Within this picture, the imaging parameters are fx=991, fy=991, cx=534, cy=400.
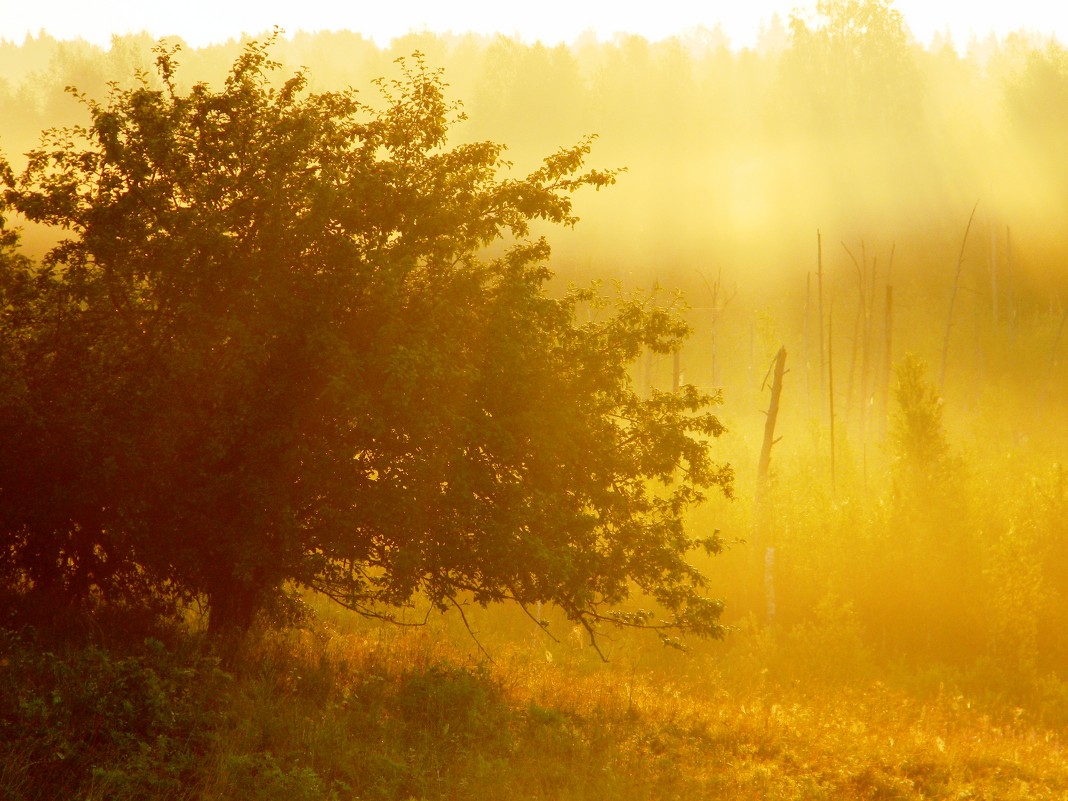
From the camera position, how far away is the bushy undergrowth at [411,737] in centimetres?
967

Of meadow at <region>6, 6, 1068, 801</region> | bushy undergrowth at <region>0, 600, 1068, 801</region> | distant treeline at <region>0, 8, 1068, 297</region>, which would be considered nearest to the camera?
bushy undergrowth at <region>0, 600, 1068, 801</region>

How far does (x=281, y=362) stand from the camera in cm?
1281

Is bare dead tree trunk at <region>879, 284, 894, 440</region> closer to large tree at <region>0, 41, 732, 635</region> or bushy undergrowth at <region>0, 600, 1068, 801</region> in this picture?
bushy undergrowth at <region>0, 600, 1068, 801</region>

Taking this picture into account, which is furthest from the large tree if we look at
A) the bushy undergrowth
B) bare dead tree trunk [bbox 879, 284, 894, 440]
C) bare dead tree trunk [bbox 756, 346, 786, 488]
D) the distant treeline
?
the distant treeline

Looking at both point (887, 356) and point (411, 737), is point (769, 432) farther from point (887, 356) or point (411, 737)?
point (411, 737)

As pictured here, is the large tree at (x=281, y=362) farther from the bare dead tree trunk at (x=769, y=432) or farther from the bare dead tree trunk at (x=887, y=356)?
the bare dead tree trunk at (x=887, y=356)

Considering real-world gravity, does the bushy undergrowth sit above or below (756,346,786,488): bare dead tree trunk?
below

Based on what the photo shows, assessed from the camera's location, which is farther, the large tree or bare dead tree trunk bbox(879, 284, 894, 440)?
bare dead tree trunk bbox(879, 284, 894, 440)

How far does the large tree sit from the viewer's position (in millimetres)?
12461

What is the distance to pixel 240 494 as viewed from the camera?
12.5 metres

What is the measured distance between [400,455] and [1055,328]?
5446 cm

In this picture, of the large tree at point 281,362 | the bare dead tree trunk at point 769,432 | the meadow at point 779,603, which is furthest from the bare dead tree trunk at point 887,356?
the large tree at point 281,362

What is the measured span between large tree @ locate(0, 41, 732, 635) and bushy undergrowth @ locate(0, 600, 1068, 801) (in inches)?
58.6

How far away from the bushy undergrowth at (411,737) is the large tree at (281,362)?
1489mm
